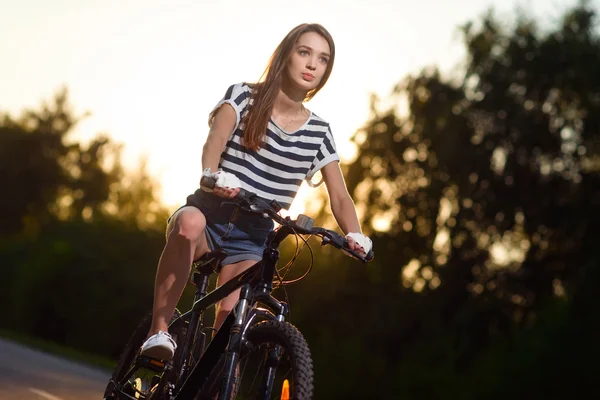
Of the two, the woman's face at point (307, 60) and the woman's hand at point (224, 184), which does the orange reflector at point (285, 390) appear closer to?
the woman's hand at point (224, 184)

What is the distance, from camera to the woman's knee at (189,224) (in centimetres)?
428

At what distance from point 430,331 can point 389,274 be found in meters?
1.94

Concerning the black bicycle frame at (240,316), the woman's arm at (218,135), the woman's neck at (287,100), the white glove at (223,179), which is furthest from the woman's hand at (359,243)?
the woman's neck at (287,100)

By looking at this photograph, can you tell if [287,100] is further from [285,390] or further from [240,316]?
[285,390]

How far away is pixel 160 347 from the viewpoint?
439 centimetres

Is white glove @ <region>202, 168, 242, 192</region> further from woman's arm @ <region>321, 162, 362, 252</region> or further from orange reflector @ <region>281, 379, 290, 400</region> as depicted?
woman's arm @ <region>321, 162, 362, 252</region>

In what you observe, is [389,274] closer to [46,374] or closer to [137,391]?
[46,374]

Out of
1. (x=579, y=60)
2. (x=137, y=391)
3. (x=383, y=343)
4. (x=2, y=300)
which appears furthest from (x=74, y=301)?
(x=137, y=391)

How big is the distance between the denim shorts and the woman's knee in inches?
3.3

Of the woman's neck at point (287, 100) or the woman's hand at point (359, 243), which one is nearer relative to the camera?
the woman's hand at point (359, 243)

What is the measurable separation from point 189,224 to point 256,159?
457mm

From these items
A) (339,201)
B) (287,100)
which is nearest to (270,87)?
(287,100)

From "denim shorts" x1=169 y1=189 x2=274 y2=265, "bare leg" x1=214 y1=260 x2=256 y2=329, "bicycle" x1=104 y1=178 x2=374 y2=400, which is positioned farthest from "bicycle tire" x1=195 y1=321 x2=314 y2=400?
"denim shorts" x1=169 y1=189 x2=274 y2=265

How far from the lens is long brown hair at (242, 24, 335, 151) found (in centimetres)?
436
